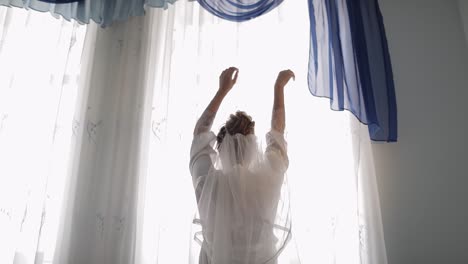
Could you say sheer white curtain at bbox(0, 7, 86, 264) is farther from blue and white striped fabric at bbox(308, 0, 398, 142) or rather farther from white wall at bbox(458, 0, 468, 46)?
white wall at bbox(458, 0, 468, 46)

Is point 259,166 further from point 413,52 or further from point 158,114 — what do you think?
point 413,52

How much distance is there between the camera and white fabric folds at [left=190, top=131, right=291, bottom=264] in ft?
2.60

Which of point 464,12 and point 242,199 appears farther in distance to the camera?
point 464,12

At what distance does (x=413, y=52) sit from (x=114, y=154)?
4.49 feet

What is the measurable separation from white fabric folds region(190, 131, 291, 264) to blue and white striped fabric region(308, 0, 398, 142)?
370mm

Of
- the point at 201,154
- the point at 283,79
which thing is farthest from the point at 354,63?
the point at 201,154

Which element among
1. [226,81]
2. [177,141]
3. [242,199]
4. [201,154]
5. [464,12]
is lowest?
[242,199]

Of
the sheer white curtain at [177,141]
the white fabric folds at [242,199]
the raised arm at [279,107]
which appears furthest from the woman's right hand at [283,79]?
the white fabric folds at [242,199]

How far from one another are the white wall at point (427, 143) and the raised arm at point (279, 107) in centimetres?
46

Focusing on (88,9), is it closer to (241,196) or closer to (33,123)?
(33,123)

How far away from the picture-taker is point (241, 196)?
32.2 inches

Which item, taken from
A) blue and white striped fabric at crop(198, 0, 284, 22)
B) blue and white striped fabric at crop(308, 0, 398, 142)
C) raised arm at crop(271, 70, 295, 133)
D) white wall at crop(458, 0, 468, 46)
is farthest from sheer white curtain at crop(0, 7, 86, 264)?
white wall at crop(458, 0, 468, 46)

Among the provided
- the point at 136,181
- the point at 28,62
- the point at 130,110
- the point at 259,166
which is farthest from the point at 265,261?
the point at 28,62

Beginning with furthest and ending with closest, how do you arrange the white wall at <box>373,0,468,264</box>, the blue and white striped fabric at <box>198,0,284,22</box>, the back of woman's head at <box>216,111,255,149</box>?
1. the blue and white striped fabric at <box>198,0,284,22</box>
2. the white wall at <box>373,0,468,264</box>
3. the back of woman's head at <box>216,111,255,149</box>
